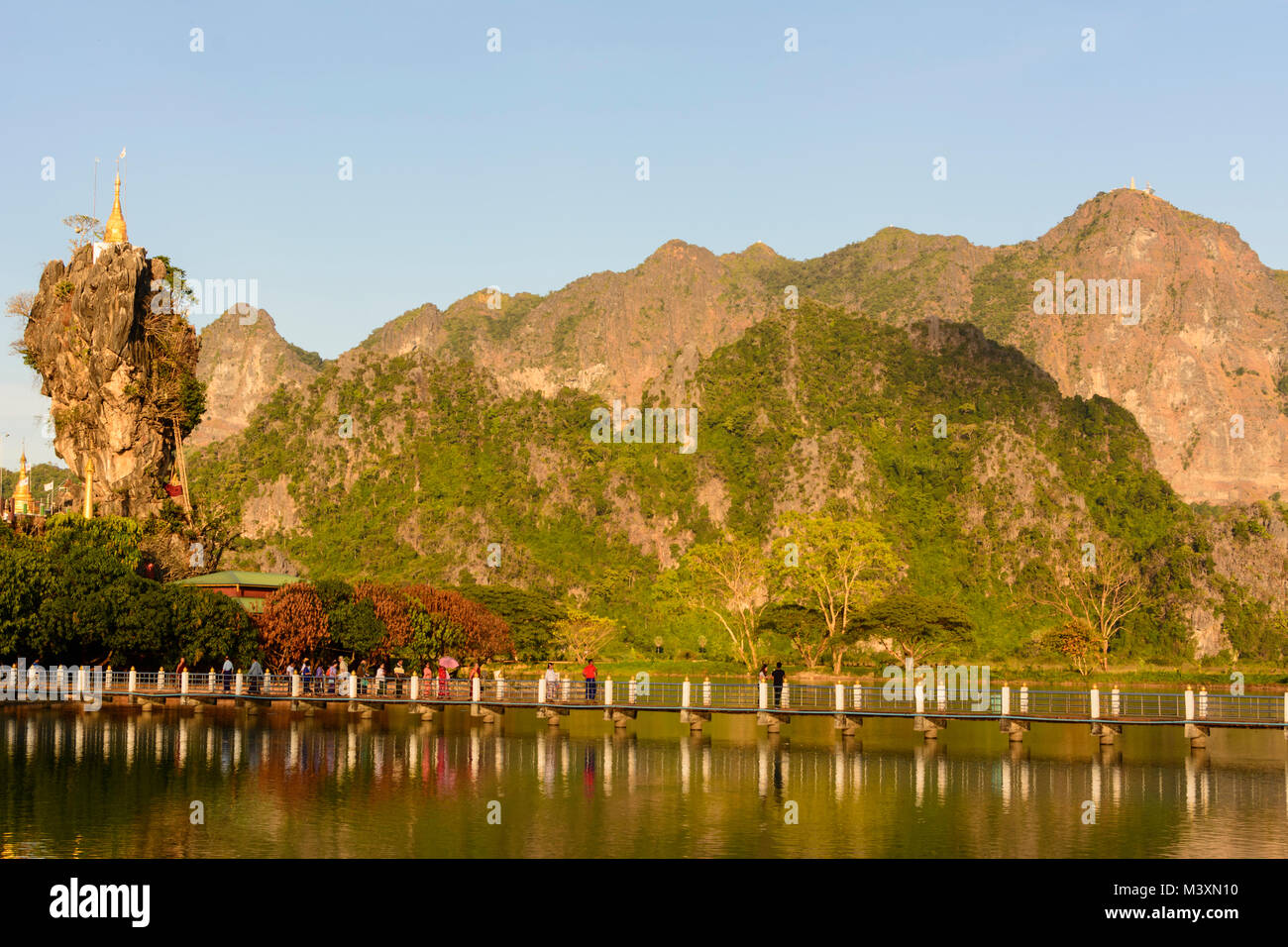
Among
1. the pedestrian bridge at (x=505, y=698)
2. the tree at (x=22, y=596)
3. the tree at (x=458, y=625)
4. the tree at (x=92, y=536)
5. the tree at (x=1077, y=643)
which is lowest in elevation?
the tree at (x=1077, y=643)

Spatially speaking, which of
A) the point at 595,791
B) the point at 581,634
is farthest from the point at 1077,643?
the point at 595,791

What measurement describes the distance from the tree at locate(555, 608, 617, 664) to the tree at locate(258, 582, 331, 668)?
141 ft

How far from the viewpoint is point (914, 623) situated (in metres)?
93.9

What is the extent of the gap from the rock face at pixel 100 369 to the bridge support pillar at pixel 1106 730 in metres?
62.5

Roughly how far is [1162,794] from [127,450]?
70.2 m

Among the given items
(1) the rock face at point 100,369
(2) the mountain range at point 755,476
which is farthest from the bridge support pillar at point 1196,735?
(2) the mountain range at point 755,476

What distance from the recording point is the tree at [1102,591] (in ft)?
389

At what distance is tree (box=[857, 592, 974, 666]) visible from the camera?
94312mm

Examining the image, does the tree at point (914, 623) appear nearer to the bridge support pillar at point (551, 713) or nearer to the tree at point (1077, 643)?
the tree at point (1077, 643)

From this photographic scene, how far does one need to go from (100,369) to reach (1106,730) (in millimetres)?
66033

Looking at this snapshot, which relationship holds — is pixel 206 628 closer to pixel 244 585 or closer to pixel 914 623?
pixel 244 585
